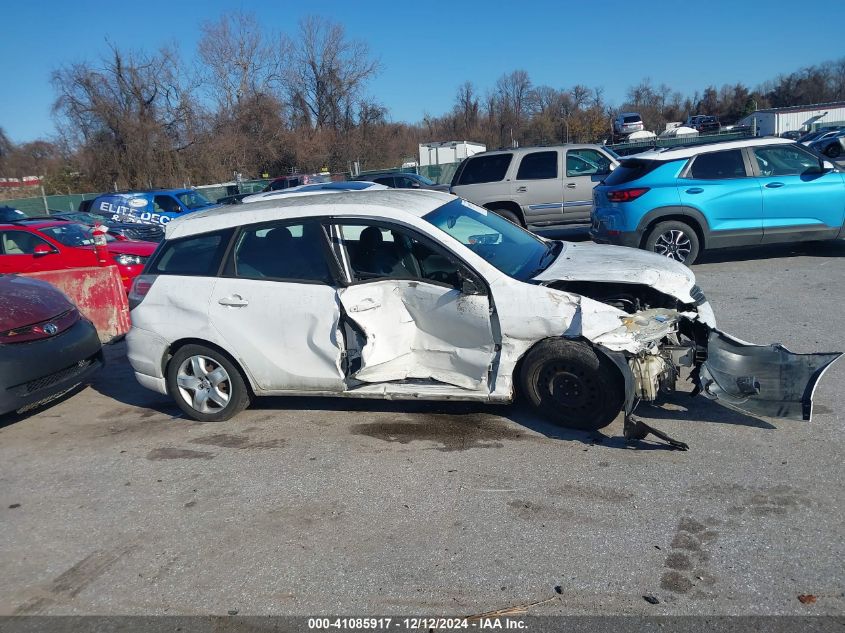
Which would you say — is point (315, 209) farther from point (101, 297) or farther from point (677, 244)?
point (677, 244)

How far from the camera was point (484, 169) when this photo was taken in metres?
13.4

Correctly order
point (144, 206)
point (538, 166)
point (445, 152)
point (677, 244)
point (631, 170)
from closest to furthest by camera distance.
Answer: point (677, 244) < point (631, 170) < point (538, 166) < point (144, 206) < point (445, 152)

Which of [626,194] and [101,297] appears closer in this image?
[101,297]

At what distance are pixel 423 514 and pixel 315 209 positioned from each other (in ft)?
8.36

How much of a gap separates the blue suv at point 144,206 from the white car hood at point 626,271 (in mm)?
17119

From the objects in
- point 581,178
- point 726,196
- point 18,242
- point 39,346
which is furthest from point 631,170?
point 18,242

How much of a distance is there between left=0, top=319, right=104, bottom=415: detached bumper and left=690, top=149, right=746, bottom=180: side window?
7909 millimetres

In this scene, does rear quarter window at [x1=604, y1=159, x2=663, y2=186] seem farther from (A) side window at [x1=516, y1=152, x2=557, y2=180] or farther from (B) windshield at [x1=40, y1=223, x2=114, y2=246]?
(B) windshield at [x1=40, y1=223, x2=114, y2=246]

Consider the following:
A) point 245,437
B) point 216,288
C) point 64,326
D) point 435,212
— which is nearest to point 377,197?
point 435,212

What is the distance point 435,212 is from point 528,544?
275 centimetres

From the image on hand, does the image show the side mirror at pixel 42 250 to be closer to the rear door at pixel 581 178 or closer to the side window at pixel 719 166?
the rear door at pixel 581 178

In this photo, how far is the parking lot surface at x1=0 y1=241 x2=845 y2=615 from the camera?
3.22m

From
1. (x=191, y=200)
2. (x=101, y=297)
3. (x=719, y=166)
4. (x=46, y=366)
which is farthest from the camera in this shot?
(x=191, y=200)

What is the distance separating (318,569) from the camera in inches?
138
